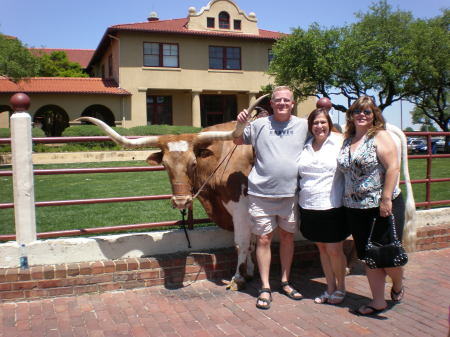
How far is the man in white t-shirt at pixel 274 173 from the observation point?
165 inches

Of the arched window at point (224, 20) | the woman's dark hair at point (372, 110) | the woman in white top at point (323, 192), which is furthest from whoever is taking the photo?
the arched window at point (224, 20)

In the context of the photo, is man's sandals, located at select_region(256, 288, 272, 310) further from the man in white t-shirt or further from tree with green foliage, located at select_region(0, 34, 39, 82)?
tree with green foliage, located at select_region(0, 34, 39, 82)

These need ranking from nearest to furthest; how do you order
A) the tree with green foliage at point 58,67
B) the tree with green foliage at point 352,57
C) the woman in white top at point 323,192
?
the woman in white top at point 323,192, the tree with green foliage at point 352,57, the tree with green foliage at point 58,67

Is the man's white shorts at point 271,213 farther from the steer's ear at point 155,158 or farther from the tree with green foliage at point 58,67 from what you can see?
the tree with green foliage at point 58,67

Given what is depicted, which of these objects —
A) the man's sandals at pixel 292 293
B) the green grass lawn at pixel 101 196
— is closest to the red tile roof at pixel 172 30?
the green grass lawn at pixel 101 196

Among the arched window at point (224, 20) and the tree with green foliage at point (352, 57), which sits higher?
the arched window at point (224, 20)

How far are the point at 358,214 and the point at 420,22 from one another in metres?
27.7

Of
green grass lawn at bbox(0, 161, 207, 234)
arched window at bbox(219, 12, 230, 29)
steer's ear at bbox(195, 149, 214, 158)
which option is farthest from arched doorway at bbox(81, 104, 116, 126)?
steer's ear at bbox(195, 149, 214, 158)

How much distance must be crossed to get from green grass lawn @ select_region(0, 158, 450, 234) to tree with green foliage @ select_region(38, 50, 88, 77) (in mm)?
26849

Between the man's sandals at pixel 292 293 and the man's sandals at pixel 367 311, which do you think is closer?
the man's sandals at pixel 367 311

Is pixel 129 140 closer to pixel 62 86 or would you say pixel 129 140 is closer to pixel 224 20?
pixel 62 86

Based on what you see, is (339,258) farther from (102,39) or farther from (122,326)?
(102,39)

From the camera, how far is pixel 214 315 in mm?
4102

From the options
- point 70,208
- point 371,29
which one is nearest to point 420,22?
point 371,29
